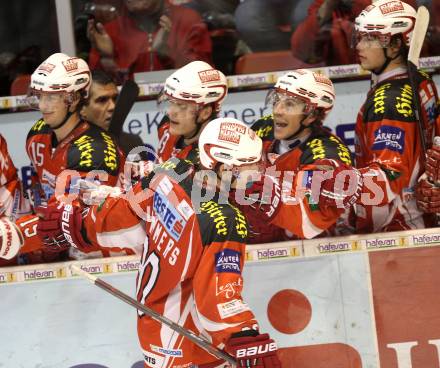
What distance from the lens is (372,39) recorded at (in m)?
5.72

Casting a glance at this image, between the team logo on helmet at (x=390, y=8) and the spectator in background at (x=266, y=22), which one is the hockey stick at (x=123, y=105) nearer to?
the spectator in background at (x=266, y=22)

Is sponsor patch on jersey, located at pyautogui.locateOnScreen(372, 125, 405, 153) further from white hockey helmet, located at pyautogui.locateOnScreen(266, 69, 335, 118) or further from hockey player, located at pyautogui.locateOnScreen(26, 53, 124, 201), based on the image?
hockey player, located at pyautogui.locateOnScreen(26, 53, 124, 201)

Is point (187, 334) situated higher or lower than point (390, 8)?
lower

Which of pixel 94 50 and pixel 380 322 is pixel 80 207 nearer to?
pixel 380 322

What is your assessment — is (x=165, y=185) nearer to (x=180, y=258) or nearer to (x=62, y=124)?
(x=180, y=258)

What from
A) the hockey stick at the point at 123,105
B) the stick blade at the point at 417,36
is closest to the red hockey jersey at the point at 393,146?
the stick blade at the point at 417,36

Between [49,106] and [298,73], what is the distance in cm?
135

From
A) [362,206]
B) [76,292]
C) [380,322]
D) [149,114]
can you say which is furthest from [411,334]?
[149,114]

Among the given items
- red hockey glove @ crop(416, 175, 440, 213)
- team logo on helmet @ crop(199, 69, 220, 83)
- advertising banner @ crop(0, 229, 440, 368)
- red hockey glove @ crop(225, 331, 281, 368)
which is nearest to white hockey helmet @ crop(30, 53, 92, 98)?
team logo on helmet @ crop(199, 69, 220, 83)

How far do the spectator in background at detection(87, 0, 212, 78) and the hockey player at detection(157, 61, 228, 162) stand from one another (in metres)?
1.46

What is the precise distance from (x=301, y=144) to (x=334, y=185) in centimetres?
46

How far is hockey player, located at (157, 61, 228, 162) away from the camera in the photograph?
5.57 metres

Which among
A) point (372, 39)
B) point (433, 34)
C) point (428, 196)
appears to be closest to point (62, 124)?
point (372, 39)

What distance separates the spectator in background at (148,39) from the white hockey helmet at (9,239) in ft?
7.12
